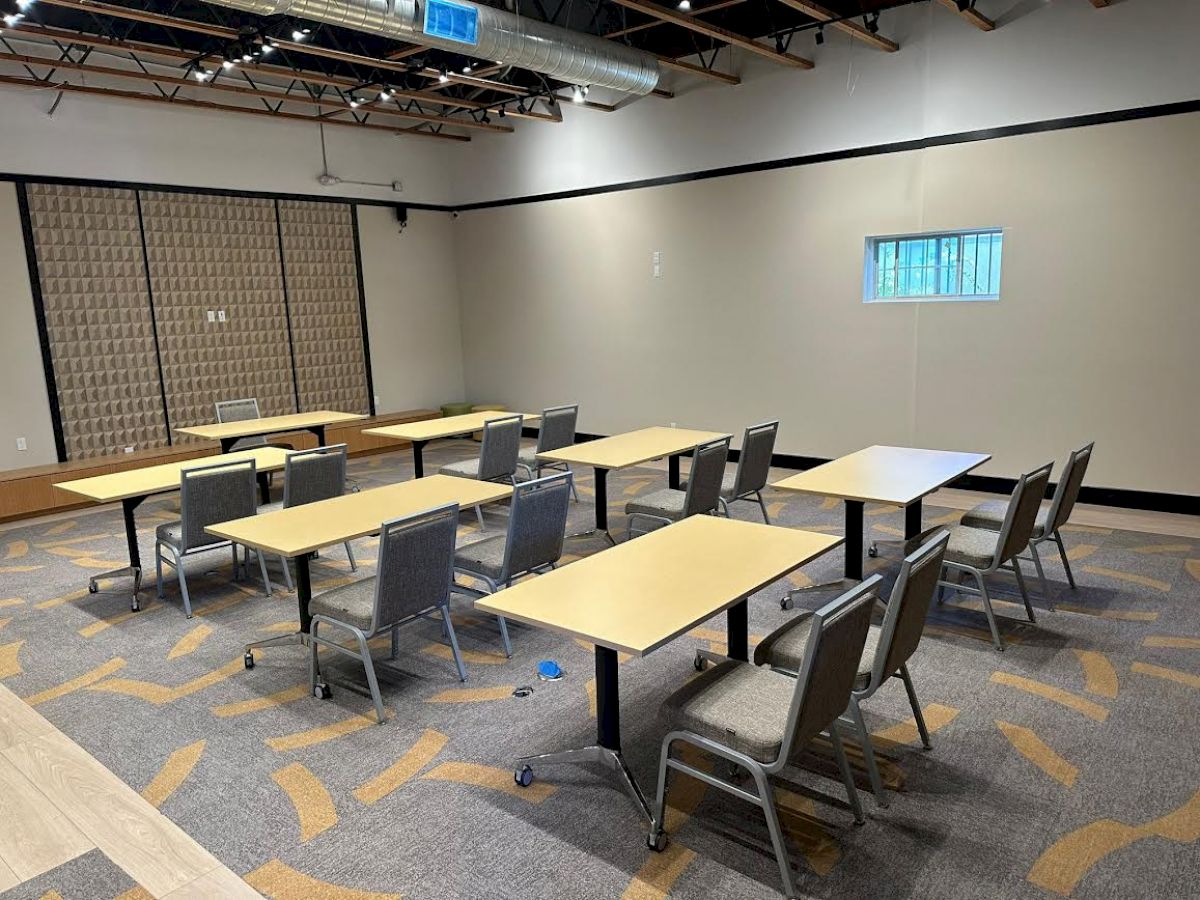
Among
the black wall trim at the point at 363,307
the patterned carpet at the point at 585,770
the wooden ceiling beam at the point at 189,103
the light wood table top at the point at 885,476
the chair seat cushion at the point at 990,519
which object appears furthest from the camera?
the black wall trim at the point at 363,307

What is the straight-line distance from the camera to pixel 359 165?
10.3 metres

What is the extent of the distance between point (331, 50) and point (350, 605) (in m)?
5.23

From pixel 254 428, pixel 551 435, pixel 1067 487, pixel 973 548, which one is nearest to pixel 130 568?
pixel 254 428

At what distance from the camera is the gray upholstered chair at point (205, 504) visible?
15.6 ft

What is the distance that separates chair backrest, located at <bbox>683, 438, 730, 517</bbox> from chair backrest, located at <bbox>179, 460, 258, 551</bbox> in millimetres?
2661

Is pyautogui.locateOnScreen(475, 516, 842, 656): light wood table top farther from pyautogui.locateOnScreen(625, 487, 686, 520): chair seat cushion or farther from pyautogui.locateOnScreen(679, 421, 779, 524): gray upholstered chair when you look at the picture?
pyautogui.locateOnScreen(679, 421, 779, 524): gray upholstered chair

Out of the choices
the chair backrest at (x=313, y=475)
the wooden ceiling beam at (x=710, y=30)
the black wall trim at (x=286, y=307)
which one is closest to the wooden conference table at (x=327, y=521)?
the chair backrest at (x=313, y=475)

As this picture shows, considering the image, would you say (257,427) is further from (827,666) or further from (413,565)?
(827,666)

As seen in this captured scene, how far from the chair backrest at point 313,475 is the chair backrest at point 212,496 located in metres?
0.21

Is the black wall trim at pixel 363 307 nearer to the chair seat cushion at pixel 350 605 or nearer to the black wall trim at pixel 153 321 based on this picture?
the black wall trim at pixel 153 321

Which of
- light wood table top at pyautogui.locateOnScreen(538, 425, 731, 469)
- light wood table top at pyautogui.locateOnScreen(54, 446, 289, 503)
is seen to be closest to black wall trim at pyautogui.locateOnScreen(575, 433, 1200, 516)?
light wood table top at pyautogui.locateOnScreen(538, 425, 731, 469)

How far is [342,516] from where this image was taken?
414cm

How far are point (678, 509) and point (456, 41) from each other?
3.87m

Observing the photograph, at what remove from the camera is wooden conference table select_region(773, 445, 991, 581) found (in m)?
4.29
